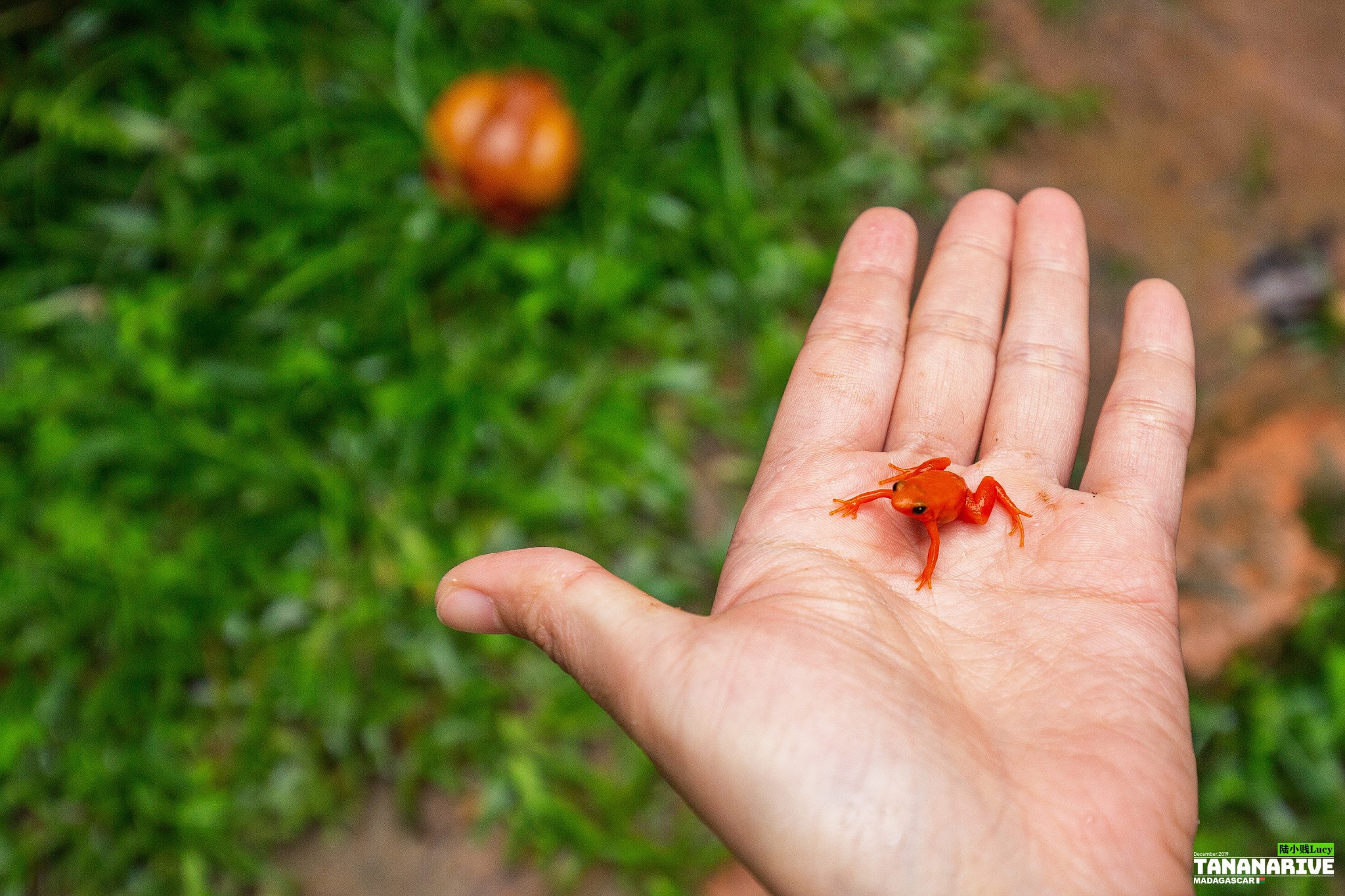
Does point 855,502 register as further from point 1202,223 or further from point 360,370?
point 1202,223

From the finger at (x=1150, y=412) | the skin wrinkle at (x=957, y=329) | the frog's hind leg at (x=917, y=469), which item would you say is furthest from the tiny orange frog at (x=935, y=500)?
the skin wrinkle at (x=957, y=329)

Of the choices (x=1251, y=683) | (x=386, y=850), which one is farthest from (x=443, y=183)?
(x=1251, y=683)

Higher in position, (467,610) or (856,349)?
(856,349)

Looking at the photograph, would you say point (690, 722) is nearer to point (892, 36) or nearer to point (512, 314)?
point (512, 314)

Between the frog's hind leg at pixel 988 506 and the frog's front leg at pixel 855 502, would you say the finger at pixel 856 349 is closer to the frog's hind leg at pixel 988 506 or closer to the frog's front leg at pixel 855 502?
the frog's front leg at pixel 855 502

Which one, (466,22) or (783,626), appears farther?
(466,22)

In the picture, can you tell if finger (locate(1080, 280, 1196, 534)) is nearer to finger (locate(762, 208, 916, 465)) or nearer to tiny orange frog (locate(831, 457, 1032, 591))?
tiny orange frog (locate(831, 457, 1032, 591))

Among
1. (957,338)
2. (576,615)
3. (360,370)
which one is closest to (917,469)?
(957,338)
